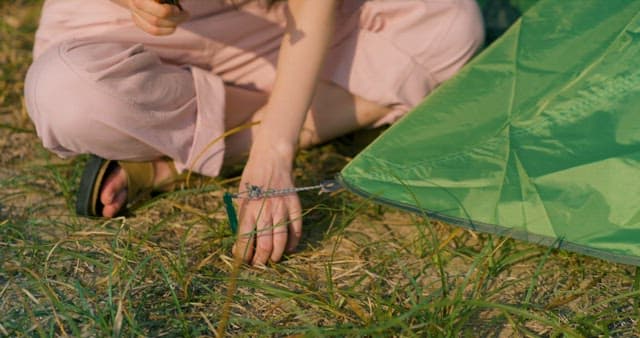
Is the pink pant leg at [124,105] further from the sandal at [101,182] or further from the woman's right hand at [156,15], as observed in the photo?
the woman's right hand at [156,15]

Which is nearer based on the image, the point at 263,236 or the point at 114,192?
the point at 263,236

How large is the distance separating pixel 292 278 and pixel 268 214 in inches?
3.8

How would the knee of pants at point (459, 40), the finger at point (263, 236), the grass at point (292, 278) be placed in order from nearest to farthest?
the grass at point (292, 278), the finger at point (263, 236), the knee of pants at point (459, 40)

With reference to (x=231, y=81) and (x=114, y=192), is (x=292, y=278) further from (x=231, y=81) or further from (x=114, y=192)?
(x=231, y=81)

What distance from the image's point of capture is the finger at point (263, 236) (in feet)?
4.10

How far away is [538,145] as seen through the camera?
1286 millimetres

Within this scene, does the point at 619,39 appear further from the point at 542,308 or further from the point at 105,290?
the point at 105,290

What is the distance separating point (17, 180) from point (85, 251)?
300 millimetres

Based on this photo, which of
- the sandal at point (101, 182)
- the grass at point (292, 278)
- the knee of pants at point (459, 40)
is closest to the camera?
the grass at point (292, 278)

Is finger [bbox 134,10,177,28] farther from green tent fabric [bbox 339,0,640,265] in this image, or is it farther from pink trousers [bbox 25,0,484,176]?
green tent fabric [bbox 339,0,640,265]

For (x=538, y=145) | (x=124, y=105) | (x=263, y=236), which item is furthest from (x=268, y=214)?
(x=538, y=145)

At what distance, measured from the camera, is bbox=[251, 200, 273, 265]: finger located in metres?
1.25

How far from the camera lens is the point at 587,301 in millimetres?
1192

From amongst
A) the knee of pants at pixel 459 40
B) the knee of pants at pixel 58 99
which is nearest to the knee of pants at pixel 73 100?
the knee of pants at pixel 58 99
